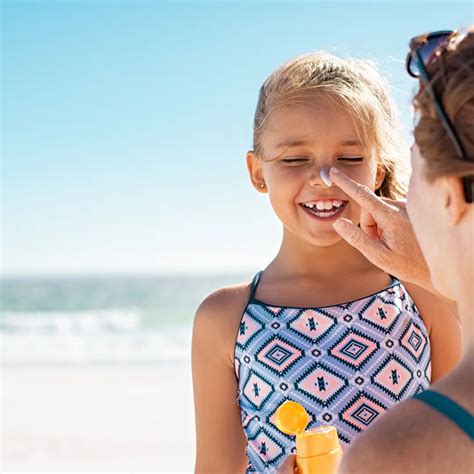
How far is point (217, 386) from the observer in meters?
2.41

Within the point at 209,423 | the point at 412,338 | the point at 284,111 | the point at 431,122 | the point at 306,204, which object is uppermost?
the point at 431,122

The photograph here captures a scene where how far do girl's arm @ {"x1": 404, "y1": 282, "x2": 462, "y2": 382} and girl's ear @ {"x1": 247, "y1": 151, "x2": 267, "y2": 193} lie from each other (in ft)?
2.17

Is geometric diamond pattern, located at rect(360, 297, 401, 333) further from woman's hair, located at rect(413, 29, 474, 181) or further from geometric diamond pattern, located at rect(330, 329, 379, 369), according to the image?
woman's hair, located at rect(413, 29, 474, 181)

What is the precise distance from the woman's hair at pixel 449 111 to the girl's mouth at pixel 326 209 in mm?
1141

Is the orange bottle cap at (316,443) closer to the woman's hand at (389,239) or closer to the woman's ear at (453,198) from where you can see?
the woman's hand at (389,239)

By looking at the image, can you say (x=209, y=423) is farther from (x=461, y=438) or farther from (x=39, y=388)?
(x=39, y=388)

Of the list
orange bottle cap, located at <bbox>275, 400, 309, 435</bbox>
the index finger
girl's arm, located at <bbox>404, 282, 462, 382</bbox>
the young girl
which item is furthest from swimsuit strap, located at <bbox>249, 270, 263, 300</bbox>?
orange bottle cap, located at <bbox>275, 400, 309, 435</bbox>

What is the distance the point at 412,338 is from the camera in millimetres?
2305

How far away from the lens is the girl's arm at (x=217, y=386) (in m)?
2.41

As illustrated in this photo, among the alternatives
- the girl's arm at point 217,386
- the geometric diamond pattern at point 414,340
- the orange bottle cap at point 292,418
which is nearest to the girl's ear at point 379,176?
the geometric diamond pattern at point 414,340

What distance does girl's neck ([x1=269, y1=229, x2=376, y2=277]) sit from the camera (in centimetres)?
248

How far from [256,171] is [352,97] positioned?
17.3 inches

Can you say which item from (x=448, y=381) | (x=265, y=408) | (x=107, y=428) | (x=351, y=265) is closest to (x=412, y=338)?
(x=351, y=265)

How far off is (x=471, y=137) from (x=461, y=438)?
0.43m
